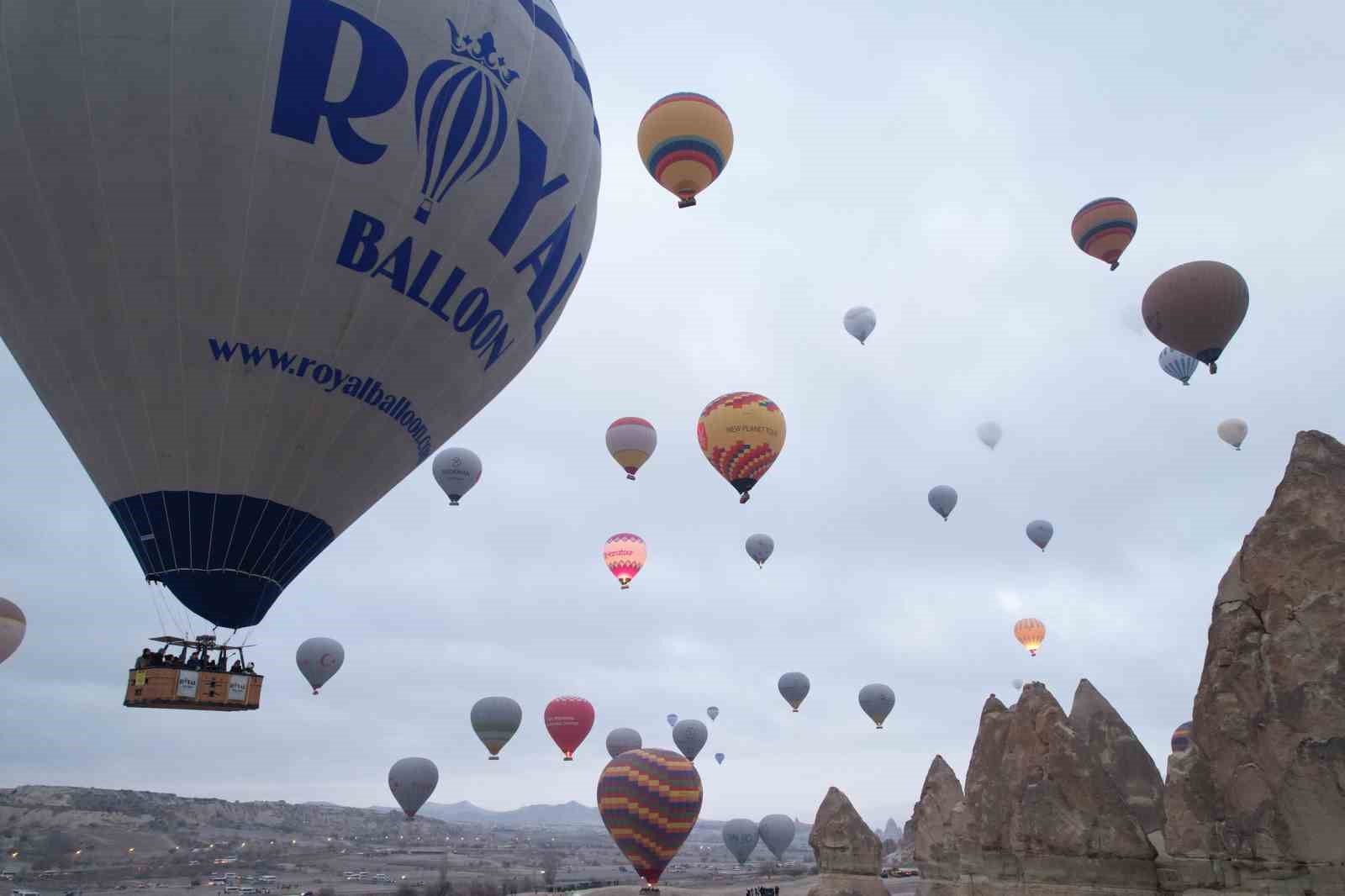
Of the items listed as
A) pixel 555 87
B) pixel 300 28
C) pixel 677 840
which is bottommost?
pixel 677 840

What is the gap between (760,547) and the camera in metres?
56.5

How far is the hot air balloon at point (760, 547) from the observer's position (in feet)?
185

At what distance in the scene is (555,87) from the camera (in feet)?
63.4

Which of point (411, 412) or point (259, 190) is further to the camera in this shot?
point (411, 412)

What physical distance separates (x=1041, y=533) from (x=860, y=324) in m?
20.7

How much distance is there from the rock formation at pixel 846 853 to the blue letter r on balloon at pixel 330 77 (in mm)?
26722

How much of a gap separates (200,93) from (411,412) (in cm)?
716

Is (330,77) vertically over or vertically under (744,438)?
under

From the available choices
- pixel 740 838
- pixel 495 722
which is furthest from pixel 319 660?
pixel 740 838

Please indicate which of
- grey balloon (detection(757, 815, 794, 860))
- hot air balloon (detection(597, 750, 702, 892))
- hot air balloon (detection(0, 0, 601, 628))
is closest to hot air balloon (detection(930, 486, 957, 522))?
hot air balloon (detection(597, 750, 702, 892))

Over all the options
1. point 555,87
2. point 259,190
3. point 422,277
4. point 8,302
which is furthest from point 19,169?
point 555,87

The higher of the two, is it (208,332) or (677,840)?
(208,332)

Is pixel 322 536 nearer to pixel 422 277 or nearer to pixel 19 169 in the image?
pixel 422 277

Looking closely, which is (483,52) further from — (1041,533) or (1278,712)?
(1041,533)
